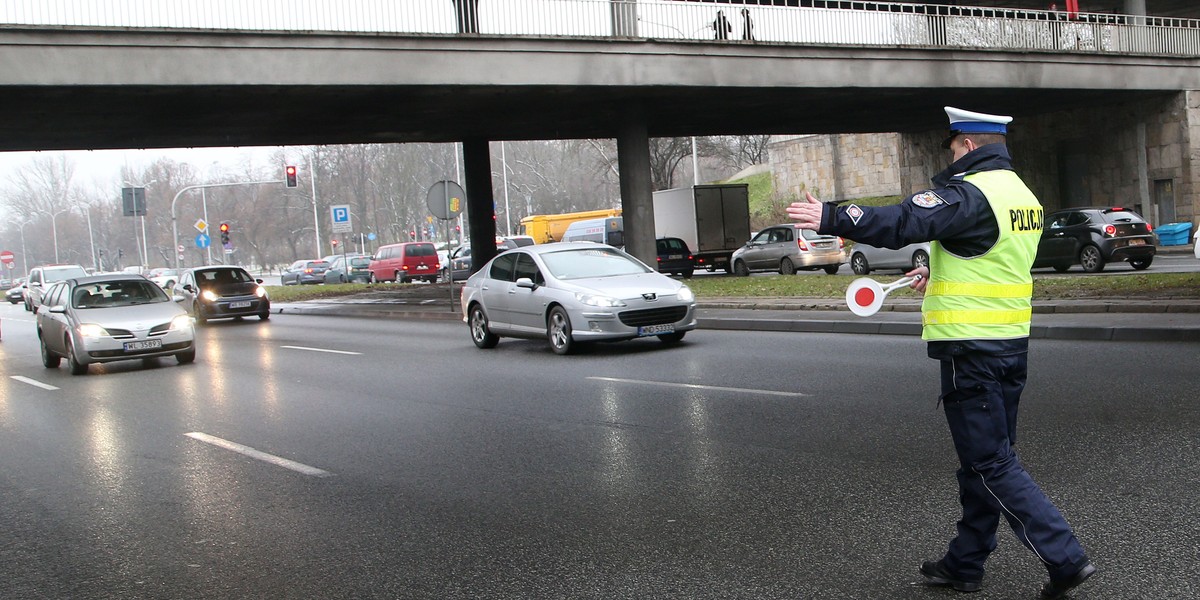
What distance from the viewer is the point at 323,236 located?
4473 inches

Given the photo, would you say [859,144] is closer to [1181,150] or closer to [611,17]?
[1181,150]

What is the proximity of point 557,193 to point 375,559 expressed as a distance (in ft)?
322

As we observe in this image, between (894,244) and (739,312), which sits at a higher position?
(894,244)

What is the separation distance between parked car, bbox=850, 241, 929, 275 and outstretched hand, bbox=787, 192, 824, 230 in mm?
21691

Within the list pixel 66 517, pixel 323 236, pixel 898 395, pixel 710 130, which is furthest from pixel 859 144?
pixel 323 236

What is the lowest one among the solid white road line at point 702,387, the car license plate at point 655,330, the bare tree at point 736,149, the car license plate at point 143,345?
the solid white road line at point 702,387

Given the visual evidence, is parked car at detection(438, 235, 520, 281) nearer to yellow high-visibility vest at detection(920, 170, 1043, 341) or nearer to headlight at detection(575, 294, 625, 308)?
headlight at detection(575, 294, 625, 308)

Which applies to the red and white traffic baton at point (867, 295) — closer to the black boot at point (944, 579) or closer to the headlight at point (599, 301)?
the black boot at point (944, 579)

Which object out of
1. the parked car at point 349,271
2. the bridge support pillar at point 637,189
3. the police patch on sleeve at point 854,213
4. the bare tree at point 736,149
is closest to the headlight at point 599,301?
the police patch on sleeve at point 854,213

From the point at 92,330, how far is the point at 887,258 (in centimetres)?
1864

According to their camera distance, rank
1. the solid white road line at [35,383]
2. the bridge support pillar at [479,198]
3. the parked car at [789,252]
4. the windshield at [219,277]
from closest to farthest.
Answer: the solid white road line at [35,383] < the windshield at [219,277] < the parked car at [789,252] < the bridge support pillar at [479,198]

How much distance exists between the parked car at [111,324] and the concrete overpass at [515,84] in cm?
533

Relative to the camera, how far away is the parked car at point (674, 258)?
1416 inches

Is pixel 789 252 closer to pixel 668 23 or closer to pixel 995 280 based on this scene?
pixel 668 23
